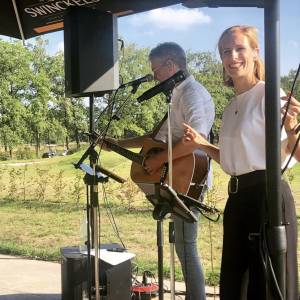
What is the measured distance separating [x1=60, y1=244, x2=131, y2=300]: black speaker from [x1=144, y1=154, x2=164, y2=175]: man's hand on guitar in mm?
683

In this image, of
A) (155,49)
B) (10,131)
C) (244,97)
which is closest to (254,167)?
(244,97)

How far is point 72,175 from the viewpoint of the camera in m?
9.72

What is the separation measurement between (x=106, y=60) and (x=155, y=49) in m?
0.52

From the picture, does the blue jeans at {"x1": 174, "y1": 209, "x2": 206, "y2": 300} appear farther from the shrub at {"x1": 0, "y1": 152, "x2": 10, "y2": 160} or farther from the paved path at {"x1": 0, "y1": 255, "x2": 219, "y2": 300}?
the shrub at {"x1": 0, "y1": 152, "x2": 10, "y2": 160}

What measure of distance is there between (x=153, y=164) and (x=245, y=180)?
3.59 feet

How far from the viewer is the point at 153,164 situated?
2.92 m

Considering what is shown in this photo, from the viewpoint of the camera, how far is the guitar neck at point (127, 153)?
9.84 ft

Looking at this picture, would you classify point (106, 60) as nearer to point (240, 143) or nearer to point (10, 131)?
point (240, 143)

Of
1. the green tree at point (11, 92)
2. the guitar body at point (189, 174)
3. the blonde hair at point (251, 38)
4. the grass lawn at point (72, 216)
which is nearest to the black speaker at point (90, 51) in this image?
the guitar body at point (189, 174)

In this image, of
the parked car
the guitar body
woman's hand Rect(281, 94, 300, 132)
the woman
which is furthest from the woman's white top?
the parked car

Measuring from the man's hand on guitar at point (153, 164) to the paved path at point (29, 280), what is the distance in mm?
1194

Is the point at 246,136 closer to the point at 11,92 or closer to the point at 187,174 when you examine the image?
the point at 187,174

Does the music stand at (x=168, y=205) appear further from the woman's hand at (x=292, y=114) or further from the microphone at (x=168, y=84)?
the woman's hand at (x=292, y=114)

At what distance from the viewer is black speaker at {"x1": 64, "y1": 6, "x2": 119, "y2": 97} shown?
3.30m
